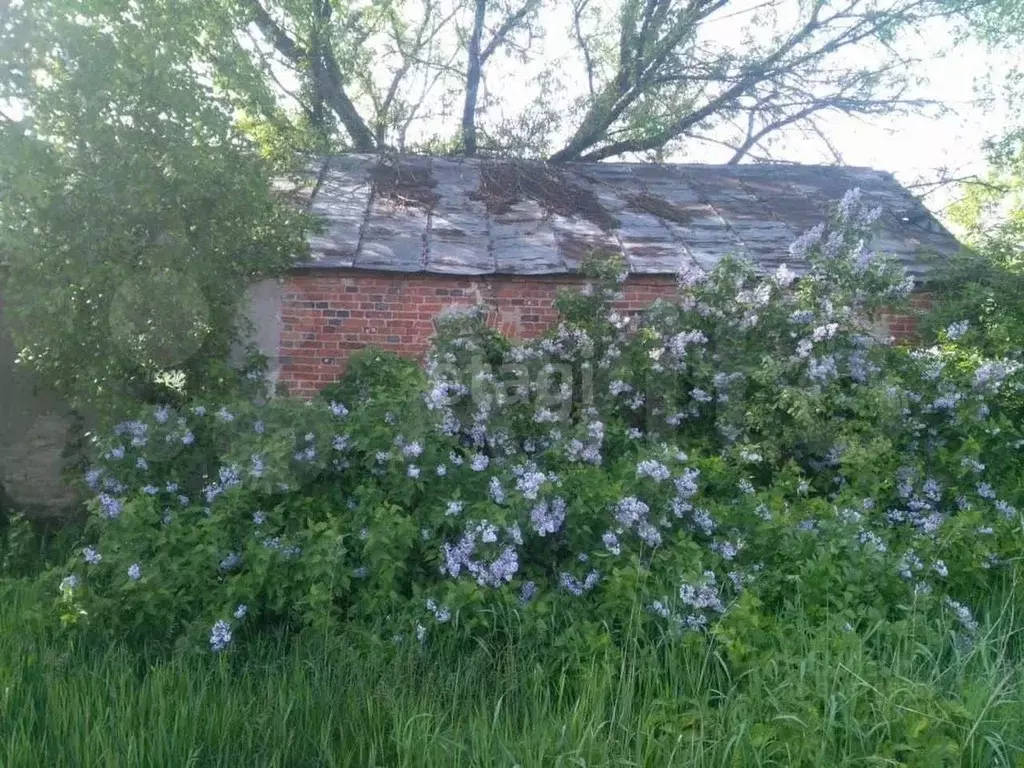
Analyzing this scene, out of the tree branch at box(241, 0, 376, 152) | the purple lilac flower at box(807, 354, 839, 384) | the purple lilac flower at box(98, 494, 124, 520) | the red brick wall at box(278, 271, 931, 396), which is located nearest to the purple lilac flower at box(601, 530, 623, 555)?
the purple lilac flower at box(807, 354, 839, 384)

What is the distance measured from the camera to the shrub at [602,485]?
4.04 m

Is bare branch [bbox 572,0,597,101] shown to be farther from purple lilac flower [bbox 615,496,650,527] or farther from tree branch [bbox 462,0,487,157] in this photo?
purple lilac flower [bbox 615,496,650,527]

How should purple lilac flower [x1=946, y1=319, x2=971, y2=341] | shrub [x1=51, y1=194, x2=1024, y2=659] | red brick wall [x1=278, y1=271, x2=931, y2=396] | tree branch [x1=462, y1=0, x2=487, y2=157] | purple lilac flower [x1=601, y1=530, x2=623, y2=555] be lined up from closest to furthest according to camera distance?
shrub [x1=51, y1=194, x2=1024, y2=659] → purple lilac flower [x1=601, y1=530, x2=623, y2=555] → purple lilac flower [x1=946, y1=319, x2=971, y2=341] → red brick wall [x1=278, y1=271, x2=931, y2=396] → tree branch [x1=462, y1=0, x2=487, y2=157]

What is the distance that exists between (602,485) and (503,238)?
3946mm

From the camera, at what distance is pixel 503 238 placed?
7.91m

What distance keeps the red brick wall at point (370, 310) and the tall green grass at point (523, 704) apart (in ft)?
11.6

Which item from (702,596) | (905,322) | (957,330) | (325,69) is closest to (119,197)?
(702,596)

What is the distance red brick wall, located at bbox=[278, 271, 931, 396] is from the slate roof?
5.5 inches

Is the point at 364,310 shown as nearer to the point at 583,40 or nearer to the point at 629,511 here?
the point at 629,511

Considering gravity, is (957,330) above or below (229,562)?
above

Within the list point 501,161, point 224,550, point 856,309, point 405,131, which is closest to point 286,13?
point 405,131

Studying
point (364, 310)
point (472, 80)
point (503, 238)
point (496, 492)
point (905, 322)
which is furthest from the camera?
point (472, 80)

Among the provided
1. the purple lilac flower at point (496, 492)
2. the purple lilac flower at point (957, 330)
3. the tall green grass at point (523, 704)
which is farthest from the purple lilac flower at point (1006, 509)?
the purple lilac flower at point (496, 492)

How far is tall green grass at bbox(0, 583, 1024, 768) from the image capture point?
10.0 ft
